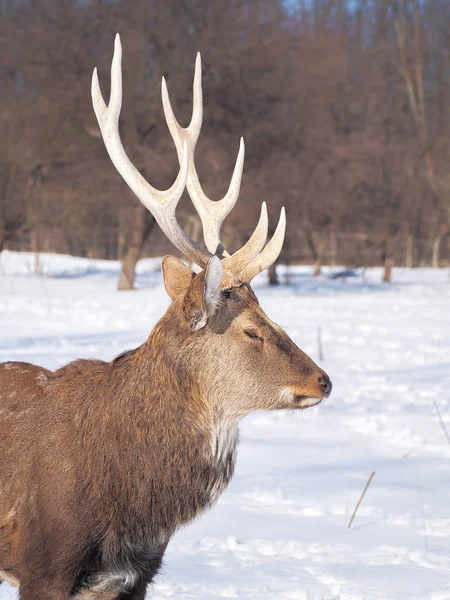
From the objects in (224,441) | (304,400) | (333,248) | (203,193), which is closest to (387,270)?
(333,248)

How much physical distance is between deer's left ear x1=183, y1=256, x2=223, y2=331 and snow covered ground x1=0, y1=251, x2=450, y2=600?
67 cm

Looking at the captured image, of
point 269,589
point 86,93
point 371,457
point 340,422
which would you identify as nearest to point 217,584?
point 269,589

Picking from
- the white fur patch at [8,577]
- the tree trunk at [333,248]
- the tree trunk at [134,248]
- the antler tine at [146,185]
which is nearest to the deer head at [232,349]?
the antler tine at [146,185]

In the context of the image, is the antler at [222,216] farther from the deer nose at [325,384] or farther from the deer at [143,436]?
the deer nose at [325,384]

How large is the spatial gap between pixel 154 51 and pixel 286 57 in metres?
3.30

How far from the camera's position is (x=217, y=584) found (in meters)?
3.86

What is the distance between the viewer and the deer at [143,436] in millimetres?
2807

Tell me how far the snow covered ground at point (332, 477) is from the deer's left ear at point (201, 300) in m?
0.67

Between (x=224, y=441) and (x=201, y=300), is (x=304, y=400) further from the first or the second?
(x=201, y=300)

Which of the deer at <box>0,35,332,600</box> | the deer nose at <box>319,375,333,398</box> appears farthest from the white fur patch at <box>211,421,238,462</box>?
the deer nose at <box>319,375,333,398</box>

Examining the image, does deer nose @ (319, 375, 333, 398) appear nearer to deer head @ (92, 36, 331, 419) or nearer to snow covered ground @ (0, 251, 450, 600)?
deer head @ (92, 36, 331, 419)

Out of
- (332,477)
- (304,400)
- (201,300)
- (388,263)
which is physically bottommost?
(388,263)

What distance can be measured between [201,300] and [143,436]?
538mm

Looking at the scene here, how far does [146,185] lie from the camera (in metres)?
3.38
